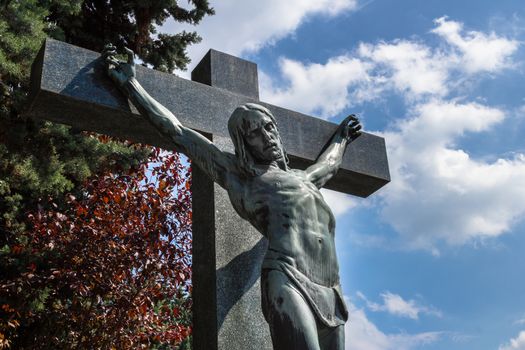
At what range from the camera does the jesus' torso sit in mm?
3279

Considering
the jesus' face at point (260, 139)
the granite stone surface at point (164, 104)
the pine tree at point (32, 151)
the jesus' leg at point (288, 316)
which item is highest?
the pine tree at point (32, 151)

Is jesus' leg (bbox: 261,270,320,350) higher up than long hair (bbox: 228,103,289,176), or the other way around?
long hair (bbox: 228,103,289,176)

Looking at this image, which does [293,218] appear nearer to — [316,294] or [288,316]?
[316,294]

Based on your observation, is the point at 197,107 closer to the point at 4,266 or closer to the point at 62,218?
the point at 62,218

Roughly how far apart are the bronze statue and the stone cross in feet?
0.71

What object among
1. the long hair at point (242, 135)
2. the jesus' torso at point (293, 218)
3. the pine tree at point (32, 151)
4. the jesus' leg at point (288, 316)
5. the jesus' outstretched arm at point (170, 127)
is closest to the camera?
the jesus' leg at point (288, 316)

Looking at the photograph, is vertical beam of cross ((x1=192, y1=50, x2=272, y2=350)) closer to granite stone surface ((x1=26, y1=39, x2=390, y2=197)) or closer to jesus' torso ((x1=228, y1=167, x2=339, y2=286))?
jesus' torso ((x1=228, y1=167, x2=339, y2=286))

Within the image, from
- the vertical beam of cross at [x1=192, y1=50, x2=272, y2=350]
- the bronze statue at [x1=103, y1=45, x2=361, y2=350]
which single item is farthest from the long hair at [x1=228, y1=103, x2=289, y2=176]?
the vertical beam of cross at [x1=192, y1=50, x2=272, y2=350]

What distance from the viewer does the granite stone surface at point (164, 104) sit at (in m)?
4.03

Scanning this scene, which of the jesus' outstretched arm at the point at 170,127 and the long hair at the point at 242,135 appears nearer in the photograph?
the long hair at the point at 242,135

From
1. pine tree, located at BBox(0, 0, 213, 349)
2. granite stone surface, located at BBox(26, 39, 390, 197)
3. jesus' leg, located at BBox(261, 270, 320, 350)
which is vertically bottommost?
jesus' leg, located at BBox(261, 270, 320, 350)

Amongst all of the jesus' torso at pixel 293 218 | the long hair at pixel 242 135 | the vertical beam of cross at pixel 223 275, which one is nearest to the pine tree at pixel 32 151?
the vertical beam of cross at pixel 223 275

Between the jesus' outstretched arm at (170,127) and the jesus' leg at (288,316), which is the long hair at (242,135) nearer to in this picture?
the jesus' outstretched arm at (170,127)

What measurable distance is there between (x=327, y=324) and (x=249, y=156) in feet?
3.81
